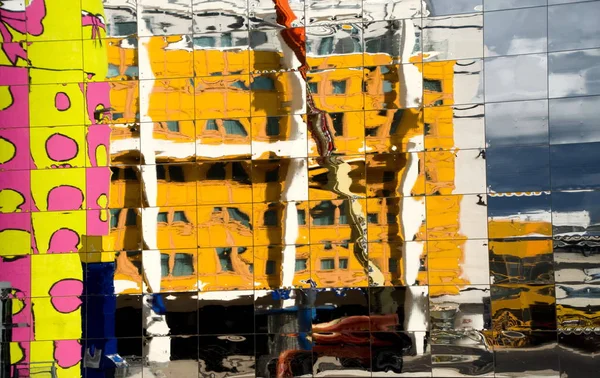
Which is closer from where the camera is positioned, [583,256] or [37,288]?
[583,256]

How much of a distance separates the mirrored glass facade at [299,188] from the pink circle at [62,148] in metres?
0.02

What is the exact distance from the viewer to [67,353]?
584 centimetres

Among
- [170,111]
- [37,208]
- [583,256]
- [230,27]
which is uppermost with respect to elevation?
[230,27]

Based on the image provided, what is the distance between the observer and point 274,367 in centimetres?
565

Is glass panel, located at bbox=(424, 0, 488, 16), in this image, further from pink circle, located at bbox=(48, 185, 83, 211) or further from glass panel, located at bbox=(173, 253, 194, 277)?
pink circle, located at bbox=(48, 185, 83, 211)

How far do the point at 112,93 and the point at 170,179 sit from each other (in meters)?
0.97

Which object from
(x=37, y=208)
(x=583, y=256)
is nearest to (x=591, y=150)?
(x=583, y=256)

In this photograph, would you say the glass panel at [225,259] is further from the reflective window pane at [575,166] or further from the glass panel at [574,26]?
the glass panel at [574,26]

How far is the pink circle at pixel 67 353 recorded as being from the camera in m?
5.83

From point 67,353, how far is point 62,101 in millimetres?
2304

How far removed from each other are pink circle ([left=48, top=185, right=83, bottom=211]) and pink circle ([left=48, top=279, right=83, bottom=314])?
0.67 m

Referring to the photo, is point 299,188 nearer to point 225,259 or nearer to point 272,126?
point 272,126

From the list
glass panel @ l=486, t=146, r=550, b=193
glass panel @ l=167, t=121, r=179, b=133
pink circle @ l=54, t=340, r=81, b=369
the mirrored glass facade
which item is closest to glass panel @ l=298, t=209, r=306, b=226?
the mirrored glass facade

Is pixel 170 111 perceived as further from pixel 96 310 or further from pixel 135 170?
pixel 96 310
